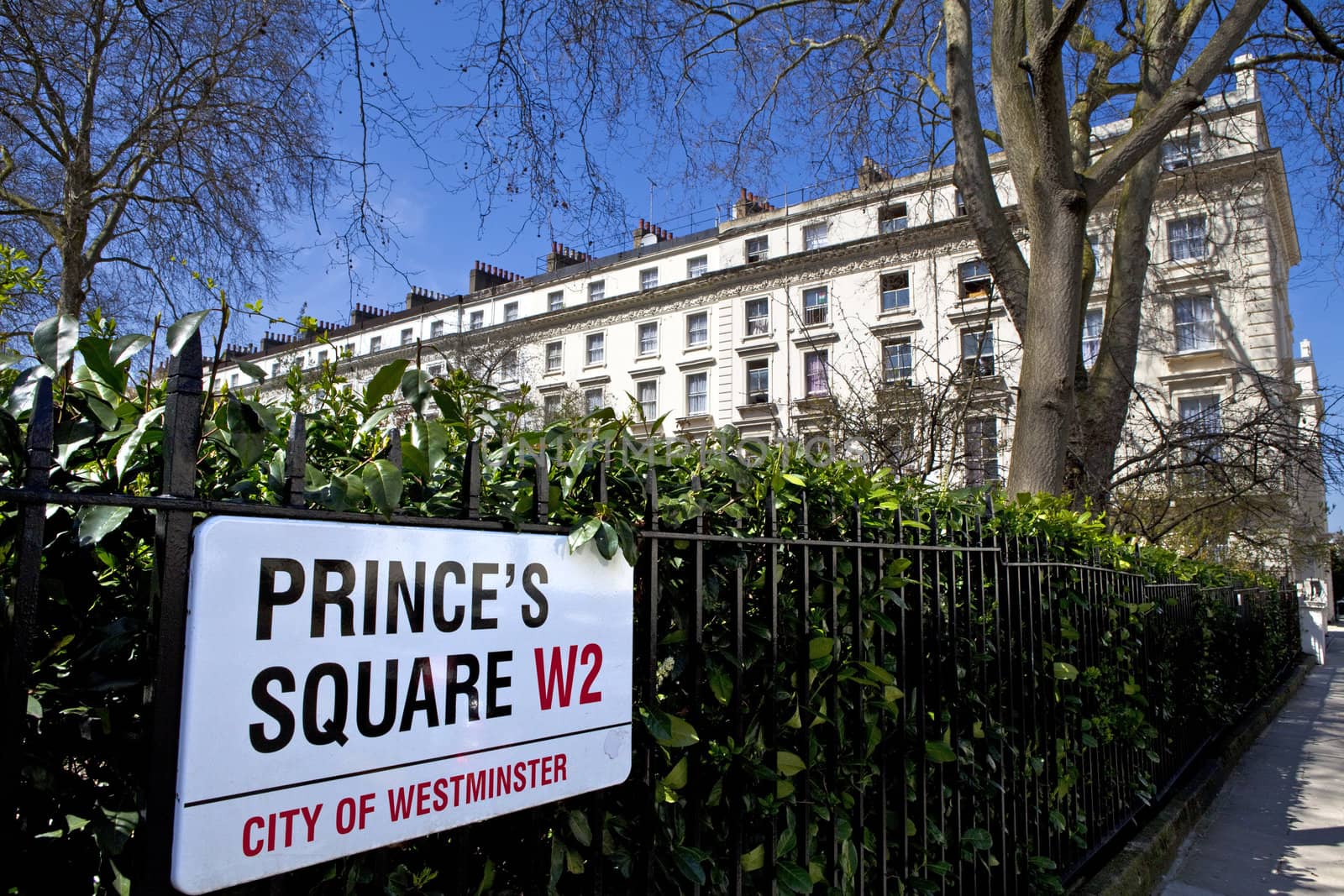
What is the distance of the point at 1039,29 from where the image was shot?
285 inches

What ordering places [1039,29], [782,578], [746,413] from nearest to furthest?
[782,578] < [1039,29] < [746,413]

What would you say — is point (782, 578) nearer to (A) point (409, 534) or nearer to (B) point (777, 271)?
(A) point (409, 534)

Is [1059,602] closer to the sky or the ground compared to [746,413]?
closer to the ground

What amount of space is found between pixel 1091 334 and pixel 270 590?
28955 mm

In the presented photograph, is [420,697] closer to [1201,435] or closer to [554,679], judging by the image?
[554,679]

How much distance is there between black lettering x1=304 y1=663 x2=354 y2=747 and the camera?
4.67 ft

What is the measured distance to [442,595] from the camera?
163 cm

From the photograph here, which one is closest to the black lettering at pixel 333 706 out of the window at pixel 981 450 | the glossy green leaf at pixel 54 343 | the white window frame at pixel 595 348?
the glossy green leaf at pixel 54 343

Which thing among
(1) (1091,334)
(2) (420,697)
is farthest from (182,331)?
(1) (1091,334)

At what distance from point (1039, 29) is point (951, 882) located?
6.92 metres

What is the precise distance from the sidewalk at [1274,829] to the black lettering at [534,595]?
4831 millimetres

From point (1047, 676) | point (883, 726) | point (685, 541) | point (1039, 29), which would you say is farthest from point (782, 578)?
point (1039, 29)

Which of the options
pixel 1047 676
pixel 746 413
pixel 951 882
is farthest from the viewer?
pixel 746 413

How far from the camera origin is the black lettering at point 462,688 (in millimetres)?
1621
